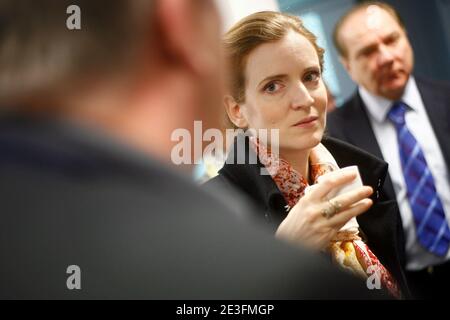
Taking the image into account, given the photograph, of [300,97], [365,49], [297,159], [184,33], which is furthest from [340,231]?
[184,33]

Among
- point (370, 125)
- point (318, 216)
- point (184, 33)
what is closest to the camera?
point (184, 33)

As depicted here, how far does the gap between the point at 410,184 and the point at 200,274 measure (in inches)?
31.9

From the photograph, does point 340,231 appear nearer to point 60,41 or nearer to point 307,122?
point 307,122

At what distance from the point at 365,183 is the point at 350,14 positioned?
1.08ft

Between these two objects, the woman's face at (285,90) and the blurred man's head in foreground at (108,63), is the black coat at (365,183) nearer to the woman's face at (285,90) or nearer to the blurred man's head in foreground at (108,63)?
the woman's face at (285,90)

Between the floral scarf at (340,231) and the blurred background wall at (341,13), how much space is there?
135 mm

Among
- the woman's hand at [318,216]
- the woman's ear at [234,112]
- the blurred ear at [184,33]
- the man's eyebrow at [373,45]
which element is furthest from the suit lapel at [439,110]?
the blurred ear at [184,33]

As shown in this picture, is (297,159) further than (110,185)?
Yes

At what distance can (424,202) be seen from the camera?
1.13m

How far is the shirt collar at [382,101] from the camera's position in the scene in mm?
1156

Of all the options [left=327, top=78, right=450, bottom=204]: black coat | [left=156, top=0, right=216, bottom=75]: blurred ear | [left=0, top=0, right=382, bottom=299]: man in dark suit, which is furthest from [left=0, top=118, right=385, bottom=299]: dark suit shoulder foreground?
[left=327, top=78, right=450, bottom=204]: black coat

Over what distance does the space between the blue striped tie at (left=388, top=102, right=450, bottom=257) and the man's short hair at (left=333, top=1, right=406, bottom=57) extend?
0.70 feet

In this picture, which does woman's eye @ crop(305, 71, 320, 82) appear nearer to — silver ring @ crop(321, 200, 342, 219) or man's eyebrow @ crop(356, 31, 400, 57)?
man's eyebrow @ crop(356, 31, 400, 57)

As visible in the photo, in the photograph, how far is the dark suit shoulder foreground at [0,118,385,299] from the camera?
0.39m
